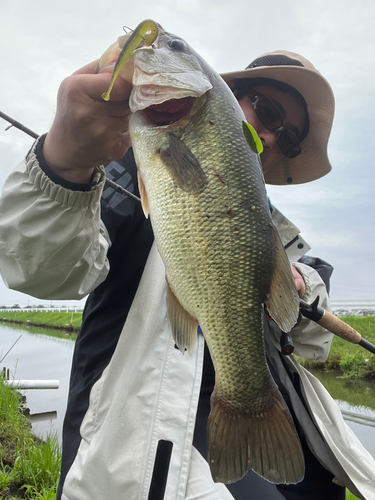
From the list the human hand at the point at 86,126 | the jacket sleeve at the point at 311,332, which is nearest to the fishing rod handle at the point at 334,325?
the jacket sleeve at the point at 311,332

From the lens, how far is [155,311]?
1908mm

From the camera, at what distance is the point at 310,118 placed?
10.5ft

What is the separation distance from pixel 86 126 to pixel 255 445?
1.27 meters

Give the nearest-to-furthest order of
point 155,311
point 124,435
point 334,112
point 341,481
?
point 124,435 < point 155,311 < point 341,481 < point 334,112

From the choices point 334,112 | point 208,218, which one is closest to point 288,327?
point 208,218

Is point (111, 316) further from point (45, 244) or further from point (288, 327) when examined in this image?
point (288, 327)

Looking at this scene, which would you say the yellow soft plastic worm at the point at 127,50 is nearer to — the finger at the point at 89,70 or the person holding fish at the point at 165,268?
the person holding fish at the point at 165,268

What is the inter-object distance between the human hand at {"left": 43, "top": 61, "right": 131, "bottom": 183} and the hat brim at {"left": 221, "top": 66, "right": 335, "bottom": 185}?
1672 mm

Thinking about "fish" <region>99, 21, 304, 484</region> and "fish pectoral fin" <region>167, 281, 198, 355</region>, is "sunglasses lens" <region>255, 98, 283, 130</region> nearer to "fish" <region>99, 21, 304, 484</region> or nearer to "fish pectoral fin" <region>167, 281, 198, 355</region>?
"fish" <region>99, 21, 304, 484</region>

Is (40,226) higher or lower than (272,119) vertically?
lower

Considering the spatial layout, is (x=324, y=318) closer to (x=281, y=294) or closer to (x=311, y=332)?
(x=311, y=332)

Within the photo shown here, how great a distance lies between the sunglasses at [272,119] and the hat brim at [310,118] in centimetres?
17

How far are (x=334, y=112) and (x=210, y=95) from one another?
215 centimetres

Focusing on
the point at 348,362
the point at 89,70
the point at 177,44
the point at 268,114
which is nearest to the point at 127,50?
the point at 89,70
